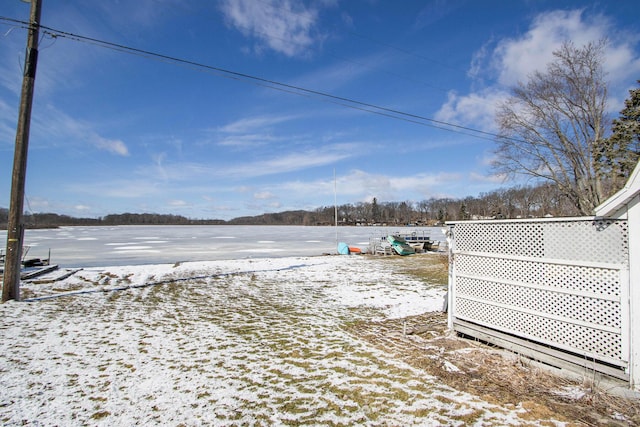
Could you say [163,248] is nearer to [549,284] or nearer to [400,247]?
[400,247]

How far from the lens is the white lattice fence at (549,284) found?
11.3 ft

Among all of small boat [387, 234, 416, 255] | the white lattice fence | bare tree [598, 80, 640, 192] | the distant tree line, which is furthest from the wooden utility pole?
the distant tree line

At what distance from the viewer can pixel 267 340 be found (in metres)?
5.01

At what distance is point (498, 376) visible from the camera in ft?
12.5

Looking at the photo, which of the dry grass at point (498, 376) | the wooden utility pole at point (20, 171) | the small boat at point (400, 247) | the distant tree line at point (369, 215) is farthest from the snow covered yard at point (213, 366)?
the distant tree line at point (369, 215)

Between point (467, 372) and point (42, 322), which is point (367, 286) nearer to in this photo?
point (467, 372)

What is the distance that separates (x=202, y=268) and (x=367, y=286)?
23.5 feet

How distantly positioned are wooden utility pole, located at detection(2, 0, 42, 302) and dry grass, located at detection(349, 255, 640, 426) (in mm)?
7484

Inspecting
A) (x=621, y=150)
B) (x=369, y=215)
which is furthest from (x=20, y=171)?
(x=369, y=215)

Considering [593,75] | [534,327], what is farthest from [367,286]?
[593,75]

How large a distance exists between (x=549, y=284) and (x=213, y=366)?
14.4 feet

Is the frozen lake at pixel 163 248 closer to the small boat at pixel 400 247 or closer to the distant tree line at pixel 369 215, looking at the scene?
the small boat at pixel 400 247

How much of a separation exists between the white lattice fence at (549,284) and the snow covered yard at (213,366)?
4.45 ft

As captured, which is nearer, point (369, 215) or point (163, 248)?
point (163, 248)
